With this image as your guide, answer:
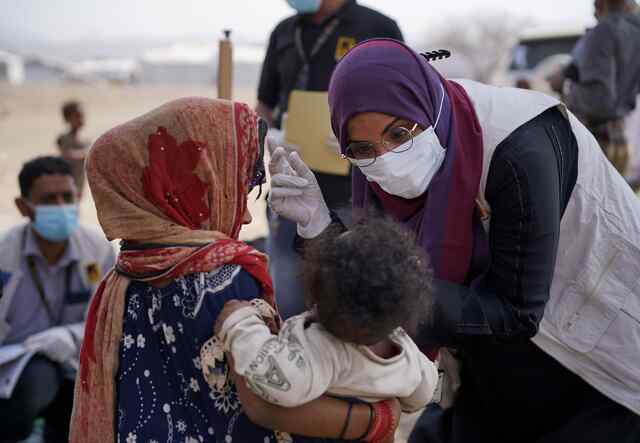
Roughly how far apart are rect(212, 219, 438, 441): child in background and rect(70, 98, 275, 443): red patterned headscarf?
0.58 feet

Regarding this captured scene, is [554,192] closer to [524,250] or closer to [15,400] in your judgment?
[524,250]

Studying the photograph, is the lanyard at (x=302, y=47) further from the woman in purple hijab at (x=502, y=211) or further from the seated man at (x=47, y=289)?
the woman in purple hijab at (x=502, y=211)

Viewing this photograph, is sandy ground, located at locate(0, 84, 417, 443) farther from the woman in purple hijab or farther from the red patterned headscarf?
the red patterned headscarf

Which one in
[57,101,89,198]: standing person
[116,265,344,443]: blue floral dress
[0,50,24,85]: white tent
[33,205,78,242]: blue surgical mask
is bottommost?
[0,50,24,85]: white tent

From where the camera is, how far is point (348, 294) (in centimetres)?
146

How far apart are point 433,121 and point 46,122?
21.3m

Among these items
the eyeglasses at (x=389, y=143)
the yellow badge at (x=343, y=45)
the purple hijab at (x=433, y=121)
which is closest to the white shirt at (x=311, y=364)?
the purple hijab at (x=433, y=121)

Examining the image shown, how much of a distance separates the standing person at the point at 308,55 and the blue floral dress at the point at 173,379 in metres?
2.02

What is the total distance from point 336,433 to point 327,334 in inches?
8.7

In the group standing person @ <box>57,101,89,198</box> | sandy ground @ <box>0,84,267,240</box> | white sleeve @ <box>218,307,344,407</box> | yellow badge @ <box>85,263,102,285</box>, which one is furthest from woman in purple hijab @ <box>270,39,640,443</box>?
standing person @ <box>57,101,89,198</box>

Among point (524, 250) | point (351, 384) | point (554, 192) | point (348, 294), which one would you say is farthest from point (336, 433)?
point (554, 192)

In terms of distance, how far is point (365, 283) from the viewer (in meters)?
1.45

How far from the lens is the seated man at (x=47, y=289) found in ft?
10.4

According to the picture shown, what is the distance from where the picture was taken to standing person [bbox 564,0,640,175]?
414 centimetres
